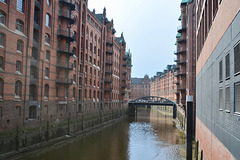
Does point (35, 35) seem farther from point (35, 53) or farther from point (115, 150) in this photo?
point (115, 150)

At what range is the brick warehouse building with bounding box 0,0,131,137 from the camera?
62.7ft

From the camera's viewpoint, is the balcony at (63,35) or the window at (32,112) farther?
the balcony at (63,35)

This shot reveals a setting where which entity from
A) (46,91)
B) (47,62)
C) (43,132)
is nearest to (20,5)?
(47,62)

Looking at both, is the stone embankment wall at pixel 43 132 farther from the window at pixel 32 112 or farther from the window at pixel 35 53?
the window at pixel 35 53

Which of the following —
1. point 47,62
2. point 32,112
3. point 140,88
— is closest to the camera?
point 32,112

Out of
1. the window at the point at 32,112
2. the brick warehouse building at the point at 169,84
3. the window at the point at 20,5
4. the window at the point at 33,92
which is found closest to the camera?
the window at the point at 20,5

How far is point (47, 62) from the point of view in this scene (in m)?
25.4

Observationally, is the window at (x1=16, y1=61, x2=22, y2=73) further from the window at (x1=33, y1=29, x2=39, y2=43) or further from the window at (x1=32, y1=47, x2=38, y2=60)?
the window at (x1=33, y1=29, x2=39, y2=43)

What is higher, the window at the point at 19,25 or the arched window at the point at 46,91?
the window at the point at 19,25

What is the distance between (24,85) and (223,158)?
718 inches

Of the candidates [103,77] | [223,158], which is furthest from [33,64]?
[103,77]

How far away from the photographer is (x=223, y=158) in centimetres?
802

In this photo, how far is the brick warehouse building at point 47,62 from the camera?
19125 mm

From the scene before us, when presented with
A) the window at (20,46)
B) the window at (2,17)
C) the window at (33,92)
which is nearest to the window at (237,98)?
the window at (2,17)
